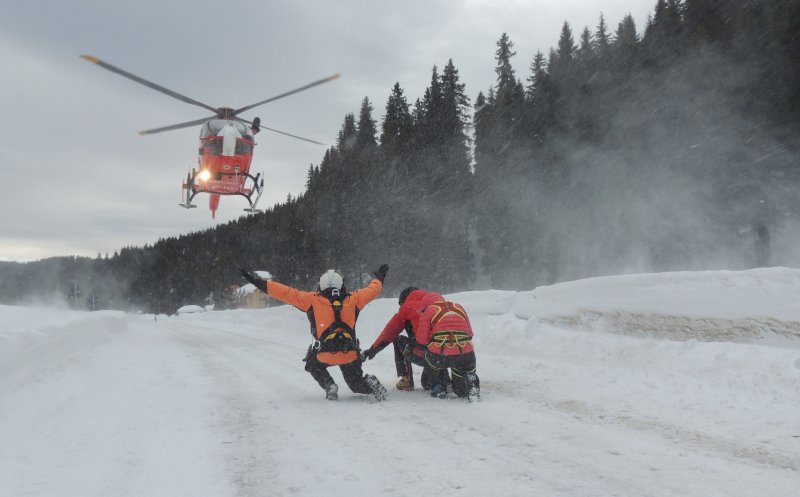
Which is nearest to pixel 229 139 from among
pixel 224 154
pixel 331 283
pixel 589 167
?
pixel 224 154

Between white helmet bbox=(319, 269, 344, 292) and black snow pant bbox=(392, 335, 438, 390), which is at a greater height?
white helmet bbox=(319, 269, 344, 292)

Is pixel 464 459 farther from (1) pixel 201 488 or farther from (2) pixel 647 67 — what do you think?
(2) pixel 647 67

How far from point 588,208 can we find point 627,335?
2599cm

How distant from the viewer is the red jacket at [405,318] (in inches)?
251

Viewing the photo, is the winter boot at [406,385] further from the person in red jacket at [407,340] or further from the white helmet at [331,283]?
the white helmet at [331,283]

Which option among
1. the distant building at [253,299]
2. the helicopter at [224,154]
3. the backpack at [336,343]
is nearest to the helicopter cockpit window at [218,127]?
the helicopter at [224,154]

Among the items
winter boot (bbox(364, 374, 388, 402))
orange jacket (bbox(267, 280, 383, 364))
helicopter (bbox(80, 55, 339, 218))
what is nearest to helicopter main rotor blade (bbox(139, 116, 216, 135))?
helicopter (bbox(80, 55, 339, 218))

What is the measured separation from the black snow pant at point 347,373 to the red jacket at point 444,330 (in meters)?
0.76

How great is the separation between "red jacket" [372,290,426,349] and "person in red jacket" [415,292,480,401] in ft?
0.84

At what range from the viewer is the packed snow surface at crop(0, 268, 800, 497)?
10.6 ft

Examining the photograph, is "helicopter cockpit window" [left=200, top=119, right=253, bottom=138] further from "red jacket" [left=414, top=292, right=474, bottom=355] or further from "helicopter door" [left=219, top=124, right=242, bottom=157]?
"red jacket" [left=414, top=292, right=474, bottom=355]

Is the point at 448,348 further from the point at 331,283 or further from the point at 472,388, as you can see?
the point at 331,283

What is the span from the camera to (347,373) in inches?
232

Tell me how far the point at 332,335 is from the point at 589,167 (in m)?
30.6
